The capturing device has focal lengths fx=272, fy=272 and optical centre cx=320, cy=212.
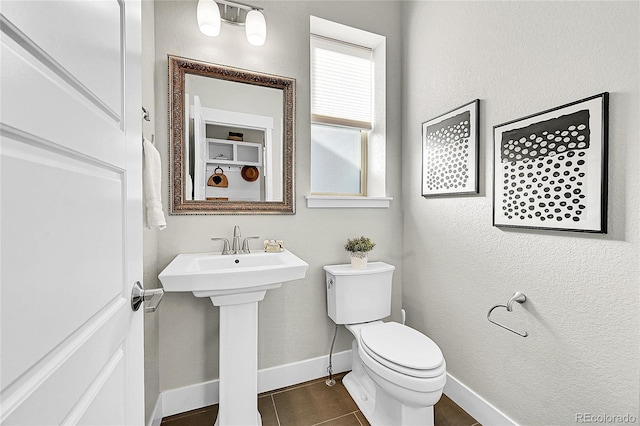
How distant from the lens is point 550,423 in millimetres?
1169

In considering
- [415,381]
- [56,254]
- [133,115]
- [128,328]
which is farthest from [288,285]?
[56,254]

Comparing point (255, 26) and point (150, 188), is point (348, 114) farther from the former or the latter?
point (150, 188)

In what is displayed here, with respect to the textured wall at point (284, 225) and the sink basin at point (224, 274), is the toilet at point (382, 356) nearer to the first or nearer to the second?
the textured wall at point (284, 225)

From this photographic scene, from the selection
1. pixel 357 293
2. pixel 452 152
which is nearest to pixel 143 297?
pixel 357 293

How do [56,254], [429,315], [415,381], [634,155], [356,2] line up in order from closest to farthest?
[56,254]
[634,155]
[415,381]
[429,315]
[356,2]

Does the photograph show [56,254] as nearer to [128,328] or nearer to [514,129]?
[128,328]

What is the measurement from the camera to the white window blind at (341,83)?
200cm

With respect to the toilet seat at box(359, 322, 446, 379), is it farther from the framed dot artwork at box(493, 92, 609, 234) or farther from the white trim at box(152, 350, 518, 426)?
the framed dot artwork at box(493, 92, 609, 234)

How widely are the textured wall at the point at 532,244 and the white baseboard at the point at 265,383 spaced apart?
680 millimetres

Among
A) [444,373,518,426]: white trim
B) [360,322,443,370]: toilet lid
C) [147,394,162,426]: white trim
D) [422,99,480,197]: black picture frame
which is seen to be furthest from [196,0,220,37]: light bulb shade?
[444,373,518,426]: white trim

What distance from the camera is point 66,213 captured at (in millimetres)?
408

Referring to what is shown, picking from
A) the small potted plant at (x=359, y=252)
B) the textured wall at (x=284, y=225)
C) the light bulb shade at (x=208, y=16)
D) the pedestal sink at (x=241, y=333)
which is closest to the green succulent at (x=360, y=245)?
the small potted plant at (x=359, y=252)

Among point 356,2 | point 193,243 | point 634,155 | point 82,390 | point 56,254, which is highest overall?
point 356,2

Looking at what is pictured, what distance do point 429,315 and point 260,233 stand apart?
1229mm
